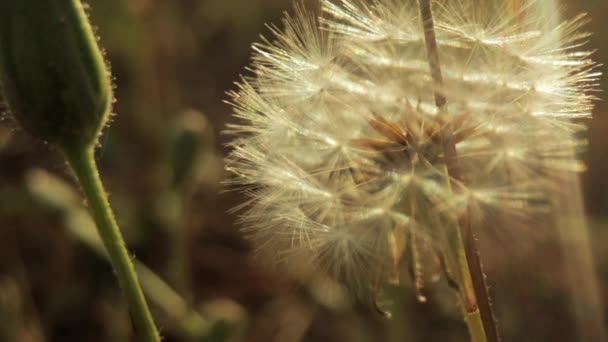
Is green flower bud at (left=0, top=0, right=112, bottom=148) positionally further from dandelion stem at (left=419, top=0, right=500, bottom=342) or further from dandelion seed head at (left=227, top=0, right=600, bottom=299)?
dandelion stem at (left=419, top=0, right=500, bottom=342)

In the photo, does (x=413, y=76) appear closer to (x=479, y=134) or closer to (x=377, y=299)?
(x=479, y=134)

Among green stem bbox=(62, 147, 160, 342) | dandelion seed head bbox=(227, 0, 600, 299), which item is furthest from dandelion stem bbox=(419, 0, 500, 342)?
green stem bbox=(62, 147, 160, 342)

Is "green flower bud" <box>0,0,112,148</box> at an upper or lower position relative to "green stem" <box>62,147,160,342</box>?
upper

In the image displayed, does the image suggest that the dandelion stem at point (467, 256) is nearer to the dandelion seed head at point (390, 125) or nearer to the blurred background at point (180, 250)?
the dandelion seed head at point (390, 125)

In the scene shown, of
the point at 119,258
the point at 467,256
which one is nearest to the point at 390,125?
the point at 467,256

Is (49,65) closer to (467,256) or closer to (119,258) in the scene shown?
(119,258)

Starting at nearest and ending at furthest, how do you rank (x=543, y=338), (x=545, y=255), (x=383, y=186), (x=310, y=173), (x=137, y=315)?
(x=137, y=315), (x=383, y=186), (x=310, y=173), (x=543, y=338), (x=545, y=255)

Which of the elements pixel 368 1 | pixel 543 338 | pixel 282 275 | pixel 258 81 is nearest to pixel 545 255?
pixel 543 338

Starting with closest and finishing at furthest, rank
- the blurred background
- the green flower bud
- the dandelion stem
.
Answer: the green flower bud < the dandelion stem < the blurred background
